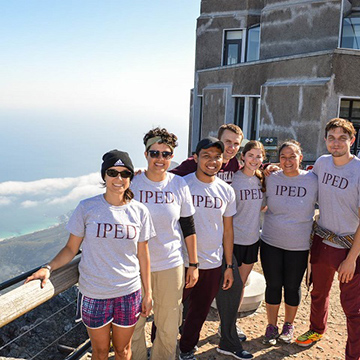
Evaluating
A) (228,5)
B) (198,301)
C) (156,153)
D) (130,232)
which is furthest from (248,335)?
(228,5)

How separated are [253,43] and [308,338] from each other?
55.9 feet

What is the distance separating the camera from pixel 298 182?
409 centimetres

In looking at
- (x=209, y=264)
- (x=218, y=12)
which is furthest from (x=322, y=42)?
(x=209, y=264)

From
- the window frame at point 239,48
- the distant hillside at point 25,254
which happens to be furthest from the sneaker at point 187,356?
the distant hillside at point 25,254

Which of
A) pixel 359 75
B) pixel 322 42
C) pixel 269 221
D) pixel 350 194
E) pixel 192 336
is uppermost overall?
pixel 322 42

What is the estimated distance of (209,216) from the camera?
3.61 meters

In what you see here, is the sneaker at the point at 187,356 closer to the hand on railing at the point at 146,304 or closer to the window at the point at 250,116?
the hand on railing at the point at 146,304

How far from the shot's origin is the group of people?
9.55 ft

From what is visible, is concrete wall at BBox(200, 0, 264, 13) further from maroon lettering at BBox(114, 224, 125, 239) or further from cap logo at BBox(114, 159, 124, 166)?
maroon lettering at BBox(114, 224, 125, 239)

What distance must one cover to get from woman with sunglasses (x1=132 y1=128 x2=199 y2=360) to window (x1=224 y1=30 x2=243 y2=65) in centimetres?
1737

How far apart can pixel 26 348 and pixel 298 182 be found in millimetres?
4693

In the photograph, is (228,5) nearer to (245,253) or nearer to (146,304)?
(245,253)

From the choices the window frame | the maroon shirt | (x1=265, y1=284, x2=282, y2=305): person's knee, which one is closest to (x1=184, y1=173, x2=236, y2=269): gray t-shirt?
the maroon shirt

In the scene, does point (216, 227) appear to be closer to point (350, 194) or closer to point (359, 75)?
point (350, 194)
